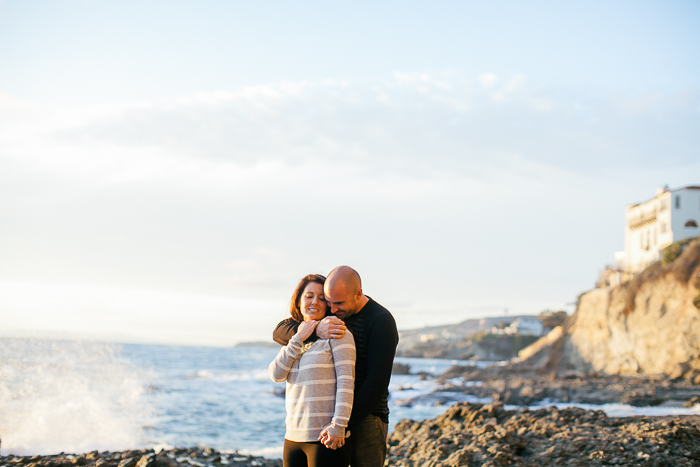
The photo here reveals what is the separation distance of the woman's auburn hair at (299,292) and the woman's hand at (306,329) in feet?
1.00

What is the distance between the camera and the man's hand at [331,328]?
3.38 meters

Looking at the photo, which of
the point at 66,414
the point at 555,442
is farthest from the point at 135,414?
the point at 555,442

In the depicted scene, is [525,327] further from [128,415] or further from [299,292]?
[299,292]

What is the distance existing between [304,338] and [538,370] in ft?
132

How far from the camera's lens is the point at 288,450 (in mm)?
3518

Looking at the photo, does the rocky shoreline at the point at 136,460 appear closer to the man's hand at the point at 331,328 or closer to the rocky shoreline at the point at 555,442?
the rocky shoreline at the point at 555,442

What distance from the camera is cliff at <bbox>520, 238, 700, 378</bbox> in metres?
25.3

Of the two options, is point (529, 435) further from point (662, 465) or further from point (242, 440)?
point (242, 440)

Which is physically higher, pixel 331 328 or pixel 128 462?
pixel 331 328

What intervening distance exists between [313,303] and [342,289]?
28 cm

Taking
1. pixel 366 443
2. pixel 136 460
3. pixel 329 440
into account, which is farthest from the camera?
pixel 136 460

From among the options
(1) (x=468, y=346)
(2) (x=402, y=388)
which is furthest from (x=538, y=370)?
(1) (x=468, y=346)

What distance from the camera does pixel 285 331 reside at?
3.73m

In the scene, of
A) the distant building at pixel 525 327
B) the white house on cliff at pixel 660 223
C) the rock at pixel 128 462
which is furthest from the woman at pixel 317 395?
the distant building at pixel 525 327
